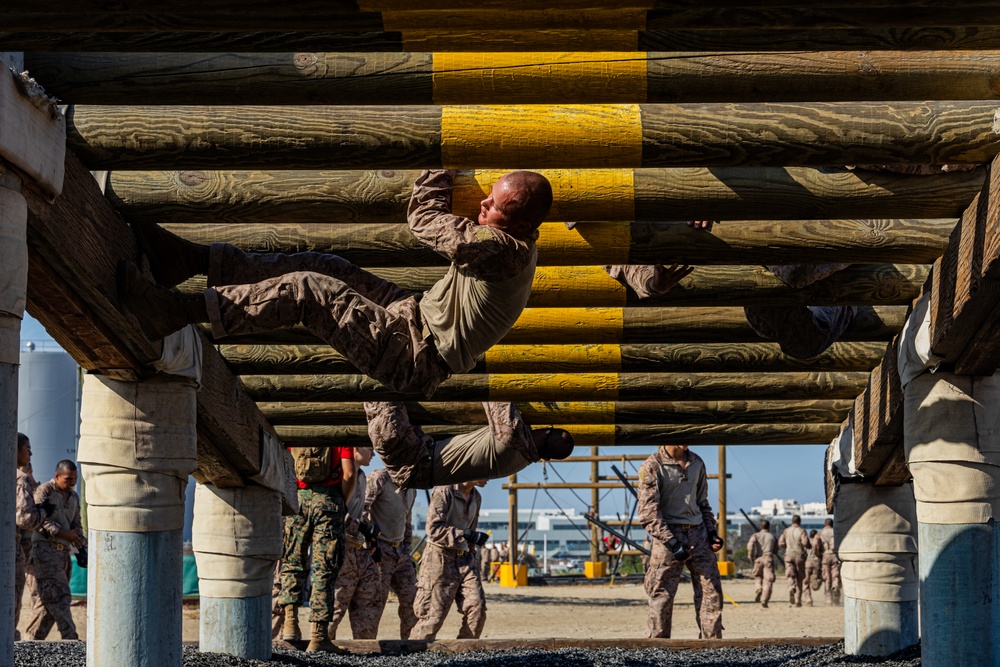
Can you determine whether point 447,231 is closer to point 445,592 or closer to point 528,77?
point 528,77

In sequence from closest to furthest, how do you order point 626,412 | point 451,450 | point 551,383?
point 451,450
point 551,383
point 626,412

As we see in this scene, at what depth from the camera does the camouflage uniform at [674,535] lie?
1108 cm

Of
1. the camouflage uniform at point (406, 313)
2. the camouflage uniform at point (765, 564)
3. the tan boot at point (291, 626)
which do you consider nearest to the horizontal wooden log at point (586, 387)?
the tan boot at point (291, 626)

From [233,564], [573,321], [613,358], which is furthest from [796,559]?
[573,321]

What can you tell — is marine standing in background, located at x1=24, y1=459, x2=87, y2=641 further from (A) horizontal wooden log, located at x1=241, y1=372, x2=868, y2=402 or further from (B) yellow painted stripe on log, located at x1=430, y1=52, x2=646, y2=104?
(B) yellow painted stripe on log, located at x1=430, y1=52, x2=646, y2=104

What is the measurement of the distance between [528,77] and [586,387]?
4327 mm

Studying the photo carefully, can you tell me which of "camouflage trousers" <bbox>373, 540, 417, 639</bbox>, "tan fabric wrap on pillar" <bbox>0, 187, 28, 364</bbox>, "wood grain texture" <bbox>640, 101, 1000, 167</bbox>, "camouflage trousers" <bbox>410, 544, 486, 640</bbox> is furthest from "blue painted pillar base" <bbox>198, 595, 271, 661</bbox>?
"wood grain texture" <bbox>640, 101, 1000, 167</bbox>

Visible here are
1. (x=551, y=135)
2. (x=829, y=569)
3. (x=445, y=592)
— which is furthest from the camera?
(x=829, y=569)

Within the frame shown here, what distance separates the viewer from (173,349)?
664 centimetres

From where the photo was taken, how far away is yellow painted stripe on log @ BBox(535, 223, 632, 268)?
623cm

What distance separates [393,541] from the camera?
1259 cm

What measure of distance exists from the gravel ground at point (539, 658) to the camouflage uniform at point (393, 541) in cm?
272

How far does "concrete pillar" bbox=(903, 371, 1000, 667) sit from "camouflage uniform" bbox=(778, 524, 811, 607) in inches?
529

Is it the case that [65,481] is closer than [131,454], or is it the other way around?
[131,454]
